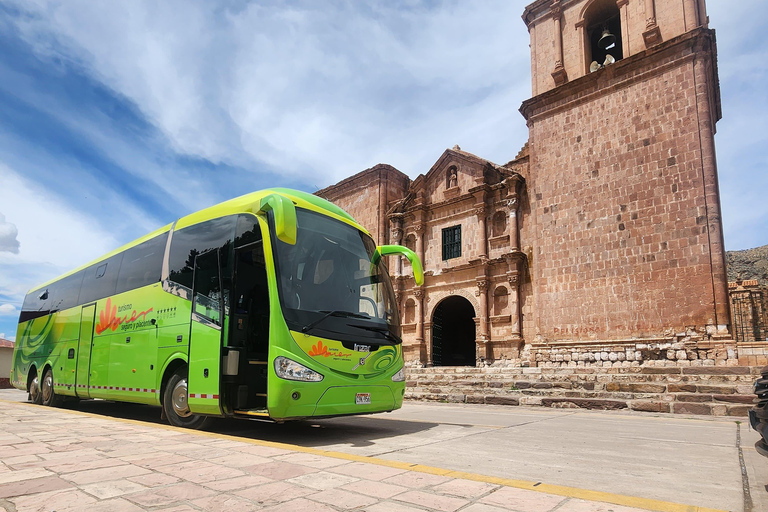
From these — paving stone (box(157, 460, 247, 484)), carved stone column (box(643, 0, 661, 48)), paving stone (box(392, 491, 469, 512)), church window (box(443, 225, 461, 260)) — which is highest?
carved stone column (box(643, 0, 661, 48))

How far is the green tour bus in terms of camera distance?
18.1 feet

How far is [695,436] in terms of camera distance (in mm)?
6438

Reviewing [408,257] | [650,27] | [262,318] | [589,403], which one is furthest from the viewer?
[650,27]

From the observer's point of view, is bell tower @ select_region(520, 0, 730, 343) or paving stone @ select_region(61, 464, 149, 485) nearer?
paving stone @ select_region(61, 464, 149, 485)

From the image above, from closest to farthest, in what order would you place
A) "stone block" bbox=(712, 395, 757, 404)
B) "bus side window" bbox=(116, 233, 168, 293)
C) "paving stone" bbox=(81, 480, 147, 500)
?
1. "paving stone" bbox=(81, 480, 147, 500)
2. "bus side window" bbox=(116, 233, 168, 293)
3. "stone block" bbox=(712, 395, 757, 404)

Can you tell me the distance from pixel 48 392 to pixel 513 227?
49.8 ft

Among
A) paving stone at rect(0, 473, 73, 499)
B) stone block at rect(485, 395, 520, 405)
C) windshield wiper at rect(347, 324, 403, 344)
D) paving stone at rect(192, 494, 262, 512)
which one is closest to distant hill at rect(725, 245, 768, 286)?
stone block at rect(485, 395, 520, 405)

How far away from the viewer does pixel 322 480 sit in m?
3.42

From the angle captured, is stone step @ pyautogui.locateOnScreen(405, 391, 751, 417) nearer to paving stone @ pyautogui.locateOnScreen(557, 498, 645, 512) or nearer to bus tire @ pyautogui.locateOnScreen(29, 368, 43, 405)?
paving stone @ pyautogui.locateOnScreen(557, 498, 645, 512)

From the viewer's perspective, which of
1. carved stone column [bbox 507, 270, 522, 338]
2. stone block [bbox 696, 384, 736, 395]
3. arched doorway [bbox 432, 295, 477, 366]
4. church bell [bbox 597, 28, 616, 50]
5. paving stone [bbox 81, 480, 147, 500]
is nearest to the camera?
paving stone [bbox 81, 480, 147, 500]

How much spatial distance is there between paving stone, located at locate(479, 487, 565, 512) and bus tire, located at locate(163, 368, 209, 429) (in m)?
4.87

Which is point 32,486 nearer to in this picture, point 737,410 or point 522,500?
point 522,500

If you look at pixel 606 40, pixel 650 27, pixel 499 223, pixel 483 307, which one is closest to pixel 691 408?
pixel 483 307

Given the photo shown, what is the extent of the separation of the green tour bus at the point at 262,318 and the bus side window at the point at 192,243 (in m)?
0.02
